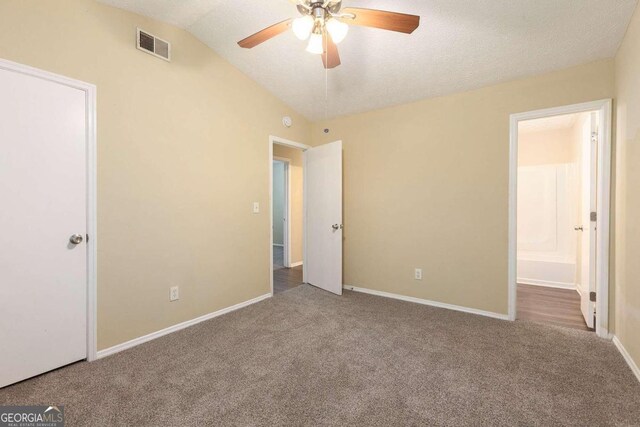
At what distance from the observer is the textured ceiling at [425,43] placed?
6.63ft

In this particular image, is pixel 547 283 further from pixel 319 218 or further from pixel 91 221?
pixel 91 221

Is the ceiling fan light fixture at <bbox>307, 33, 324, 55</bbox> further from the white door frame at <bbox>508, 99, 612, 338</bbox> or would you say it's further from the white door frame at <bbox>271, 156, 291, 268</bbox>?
the white door frame at <bbox>271, 156, 291, 268</bbox>

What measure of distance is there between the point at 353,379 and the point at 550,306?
278 cm

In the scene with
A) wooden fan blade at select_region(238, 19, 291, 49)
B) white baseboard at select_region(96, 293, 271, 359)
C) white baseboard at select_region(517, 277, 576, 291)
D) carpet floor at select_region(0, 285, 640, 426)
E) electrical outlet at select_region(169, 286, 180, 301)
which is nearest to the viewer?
carpet floor at select_region(0, 285, 640, 426)

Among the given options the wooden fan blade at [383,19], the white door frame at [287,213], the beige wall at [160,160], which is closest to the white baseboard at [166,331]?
the beige wall at [160,160]

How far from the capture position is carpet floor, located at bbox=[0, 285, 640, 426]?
151 cm

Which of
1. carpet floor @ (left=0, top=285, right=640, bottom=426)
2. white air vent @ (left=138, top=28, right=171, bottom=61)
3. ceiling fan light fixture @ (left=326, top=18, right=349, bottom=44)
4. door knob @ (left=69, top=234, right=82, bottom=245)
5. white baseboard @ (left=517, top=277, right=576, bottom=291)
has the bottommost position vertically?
carpet floor @ (left=0, top=285, right=640, bottom=426)

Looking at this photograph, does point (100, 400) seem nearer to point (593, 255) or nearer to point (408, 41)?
point (408, 41)

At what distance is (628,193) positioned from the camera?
2053 mm

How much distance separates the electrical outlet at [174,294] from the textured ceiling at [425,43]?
91.9 inches

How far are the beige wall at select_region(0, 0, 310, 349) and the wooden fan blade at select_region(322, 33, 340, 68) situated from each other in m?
1.42

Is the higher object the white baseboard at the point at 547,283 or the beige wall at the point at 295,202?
the beige wall at the point at 295,202

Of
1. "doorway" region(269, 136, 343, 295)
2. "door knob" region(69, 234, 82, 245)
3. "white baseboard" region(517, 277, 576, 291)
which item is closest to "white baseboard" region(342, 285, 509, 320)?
"doorway" region(269, 136, 343, 295)

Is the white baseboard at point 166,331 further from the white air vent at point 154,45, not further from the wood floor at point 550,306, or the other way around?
the wood floor at point 550,306
